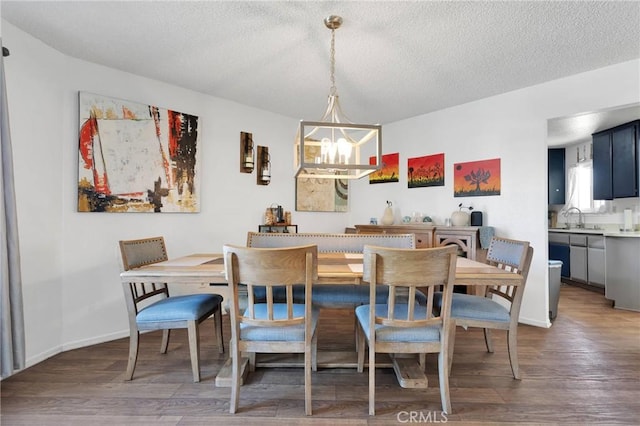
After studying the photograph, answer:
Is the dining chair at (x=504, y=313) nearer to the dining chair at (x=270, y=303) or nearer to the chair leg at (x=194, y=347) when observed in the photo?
the dining chair at (x=270, y=303)

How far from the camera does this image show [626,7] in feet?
6.28

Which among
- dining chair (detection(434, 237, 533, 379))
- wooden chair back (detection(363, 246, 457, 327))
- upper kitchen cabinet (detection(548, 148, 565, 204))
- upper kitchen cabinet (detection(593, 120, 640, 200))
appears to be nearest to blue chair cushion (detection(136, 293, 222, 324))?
wooden chair back (detection(363, 246, 457, 327))

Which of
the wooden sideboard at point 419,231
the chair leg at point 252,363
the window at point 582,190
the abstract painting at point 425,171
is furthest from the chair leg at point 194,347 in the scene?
the window at point 582,190

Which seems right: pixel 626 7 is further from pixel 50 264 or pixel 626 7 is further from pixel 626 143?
pixel 50 264

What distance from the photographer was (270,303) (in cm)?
158

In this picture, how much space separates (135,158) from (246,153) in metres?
1.26

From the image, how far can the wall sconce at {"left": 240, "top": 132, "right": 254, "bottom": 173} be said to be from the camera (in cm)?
371

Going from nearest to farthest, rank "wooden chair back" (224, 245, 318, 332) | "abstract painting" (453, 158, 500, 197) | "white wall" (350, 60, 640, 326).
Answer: "wooden chair back" (224, 245, 318, 332) < "white wall" (350, 60, 640, 326) < "abstract painting" (453, 158, 500, 197)

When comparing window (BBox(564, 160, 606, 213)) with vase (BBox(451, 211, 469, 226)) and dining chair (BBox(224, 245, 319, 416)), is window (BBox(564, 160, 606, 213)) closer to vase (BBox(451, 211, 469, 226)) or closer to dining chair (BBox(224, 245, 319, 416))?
vase (BBox(451, 211, 469, 226))

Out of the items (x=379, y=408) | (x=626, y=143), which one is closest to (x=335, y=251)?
(x=379, y=408)

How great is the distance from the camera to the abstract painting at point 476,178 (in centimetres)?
345

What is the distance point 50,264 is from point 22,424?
128 cm

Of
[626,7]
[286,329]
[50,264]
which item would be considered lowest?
[286,329]

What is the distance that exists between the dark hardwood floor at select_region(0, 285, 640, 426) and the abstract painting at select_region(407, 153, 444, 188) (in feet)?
7.12
